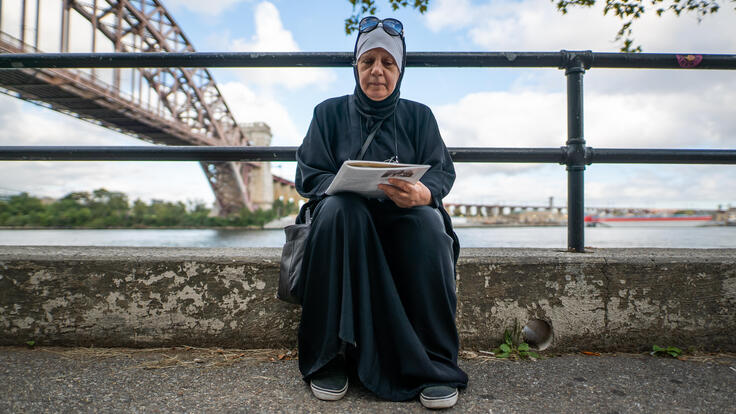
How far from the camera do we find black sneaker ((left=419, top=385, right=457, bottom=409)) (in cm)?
111

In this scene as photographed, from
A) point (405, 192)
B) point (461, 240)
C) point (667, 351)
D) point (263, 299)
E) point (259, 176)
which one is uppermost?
point (259, 176)

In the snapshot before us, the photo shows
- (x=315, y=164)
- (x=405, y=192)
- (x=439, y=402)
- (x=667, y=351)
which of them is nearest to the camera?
(x=439, y=402)

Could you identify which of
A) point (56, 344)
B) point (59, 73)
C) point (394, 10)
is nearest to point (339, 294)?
point (56, 344)

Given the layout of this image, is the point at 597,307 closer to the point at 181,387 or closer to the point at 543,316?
the point at 543,316

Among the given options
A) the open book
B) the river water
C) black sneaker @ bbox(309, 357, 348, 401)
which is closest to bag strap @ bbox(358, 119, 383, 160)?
the open book

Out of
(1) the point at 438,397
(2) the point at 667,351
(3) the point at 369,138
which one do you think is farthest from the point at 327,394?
(2) the point at 667,351

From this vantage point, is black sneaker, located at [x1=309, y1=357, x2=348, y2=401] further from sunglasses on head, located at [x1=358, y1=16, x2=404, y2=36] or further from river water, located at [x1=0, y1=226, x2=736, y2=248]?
river water, located at [x1=0, y1=226, x2=736, y2=248]

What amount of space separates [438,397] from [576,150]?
1173 millimetres

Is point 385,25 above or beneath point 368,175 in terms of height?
above

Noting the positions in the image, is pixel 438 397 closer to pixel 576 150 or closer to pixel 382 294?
pixel 382 294

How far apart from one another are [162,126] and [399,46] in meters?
24.0

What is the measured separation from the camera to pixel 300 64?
5.81ft

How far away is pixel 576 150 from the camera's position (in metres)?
1.69

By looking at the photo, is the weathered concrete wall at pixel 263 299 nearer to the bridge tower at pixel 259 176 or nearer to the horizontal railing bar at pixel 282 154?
the horizontal railing bar at pixel 282 154
